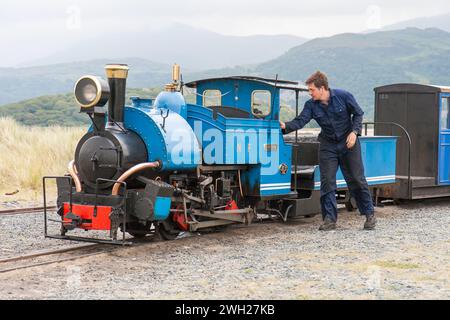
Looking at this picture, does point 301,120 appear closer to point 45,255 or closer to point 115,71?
point 115,71

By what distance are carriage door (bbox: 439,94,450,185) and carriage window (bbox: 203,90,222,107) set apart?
17.4ft

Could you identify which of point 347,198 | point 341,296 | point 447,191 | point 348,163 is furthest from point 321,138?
point 447,191

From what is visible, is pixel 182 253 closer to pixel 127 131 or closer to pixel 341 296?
pixel 127 131

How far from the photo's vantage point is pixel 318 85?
9930mm

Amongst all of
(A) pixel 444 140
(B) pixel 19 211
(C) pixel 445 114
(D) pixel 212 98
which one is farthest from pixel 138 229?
(C) pixel 445 114

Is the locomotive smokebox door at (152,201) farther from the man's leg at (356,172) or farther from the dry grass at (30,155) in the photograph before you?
the dry grass at (30,155)

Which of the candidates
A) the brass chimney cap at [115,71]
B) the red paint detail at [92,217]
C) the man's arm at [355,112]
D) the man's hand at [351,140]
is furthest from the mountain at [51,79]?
the red paint detail at [92,217]

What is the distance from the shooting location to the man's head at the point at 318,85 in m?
9.92

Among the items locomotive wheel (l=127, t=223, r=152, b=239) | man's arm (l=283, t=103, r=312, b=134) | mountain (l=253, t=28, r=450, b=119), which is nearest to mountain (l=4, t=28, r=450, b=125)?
mountain (l=253, t=28, r=450, b=119)

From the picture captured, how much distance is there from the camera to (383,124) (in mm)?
14773

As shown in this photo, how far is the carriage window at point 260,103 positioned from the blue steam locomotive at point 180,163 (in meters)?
0.01

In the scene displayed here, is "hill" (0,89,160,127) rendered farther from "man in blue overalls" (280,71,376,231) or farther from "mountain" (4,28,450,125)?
"man in blue overalls" (280,71,376,231)

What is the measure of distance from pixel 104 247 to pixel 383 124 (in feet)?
25.4

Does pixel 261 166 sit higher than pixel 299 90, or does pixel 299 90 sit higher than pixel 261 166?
pixel 299 90
